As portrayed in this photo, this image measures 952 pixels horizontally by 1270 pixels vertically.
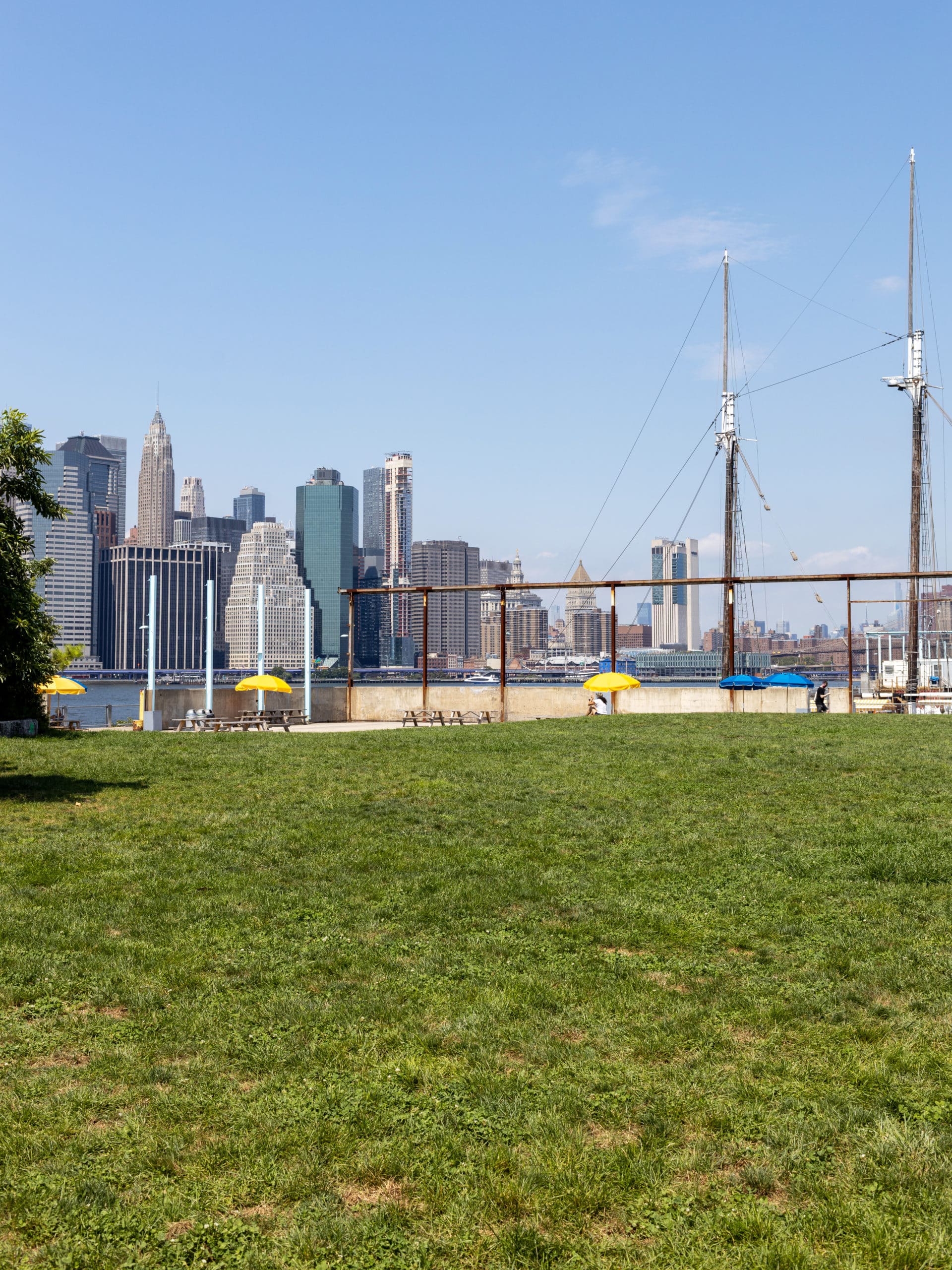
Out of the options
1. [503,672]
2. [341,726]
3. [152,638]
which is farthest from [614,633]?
[152,638]

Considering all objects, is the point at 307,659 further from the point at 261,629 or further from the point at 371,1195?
the point at 371,1195

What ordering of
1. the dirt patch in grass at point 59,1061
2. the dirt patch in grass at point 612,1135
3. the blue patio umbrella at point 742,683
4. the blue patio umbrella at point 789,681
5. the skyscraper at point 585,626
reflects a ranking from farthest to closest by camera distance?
the skyscraper at point 585,626 → the blue patio umbrella at point 789,681 → the blue patio umbrella at point 742,683 → the dirt patch in grass at point 59,1061 → the dirt patch in grass at point 612,1135

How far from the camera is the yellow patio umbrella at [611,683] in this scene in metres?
33.2

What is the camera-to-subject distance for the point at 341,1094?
235 inches

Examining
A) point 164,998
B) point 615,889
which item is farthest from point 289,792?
point 164,998

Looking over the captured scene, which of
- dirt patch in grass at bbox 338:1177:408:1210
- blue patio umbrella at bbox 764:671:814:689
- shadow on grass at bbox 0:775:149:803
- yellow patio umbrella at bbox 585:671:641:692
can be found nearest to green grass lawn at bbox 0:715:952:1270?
dirt patch in grass at bbox 338:1177:408:1210

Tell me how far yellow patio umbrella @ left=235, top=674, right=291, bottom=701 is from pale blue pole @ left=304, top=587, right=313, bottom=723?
1.26 m

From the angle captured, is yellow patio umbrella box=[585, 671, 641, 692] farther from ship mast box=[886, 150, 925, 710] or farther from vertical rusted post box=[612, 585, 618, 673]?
ship mast box=[886, 150, 925, 710]

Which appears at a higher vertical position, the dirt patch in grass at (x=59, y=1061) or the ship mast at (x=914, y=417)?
the ship mast at (x=914, y=417)

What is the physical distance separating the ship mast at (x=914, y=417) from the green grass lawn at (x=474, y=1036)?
4392 centimetres

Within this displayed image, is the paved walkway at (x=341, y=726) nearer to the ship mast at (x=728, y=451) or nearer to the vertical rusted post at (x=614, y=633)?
the vertical rusted post at (x=614, y=633)

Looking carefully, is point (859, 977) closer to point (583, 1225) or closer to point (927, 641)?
point (583, 1225)

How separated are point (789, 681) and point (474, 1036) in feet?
111

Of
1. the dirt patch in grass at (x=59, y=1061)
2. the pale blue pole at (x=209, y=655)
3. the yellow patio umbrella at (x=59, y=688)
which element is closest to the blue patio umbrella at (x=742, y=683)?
the pale blue pole at (x=209, y=655)
